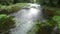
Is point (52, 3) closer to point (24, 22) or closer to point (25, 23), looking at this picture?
point (24, 22)

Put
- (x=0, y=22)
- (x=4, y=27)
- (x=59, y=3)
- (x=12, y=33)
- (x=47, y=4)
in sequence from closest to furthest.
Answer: (x=12, y=33) < (x=4, y=27) < (x=0, y=22) < (x=59, y=3) < (x=47, y=4)

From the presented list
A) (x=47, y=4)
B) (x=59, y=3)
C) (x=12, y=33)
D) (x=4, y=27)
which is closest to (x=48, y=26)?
(x=12, y=33)

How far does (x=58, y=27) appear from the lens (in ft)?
25.7

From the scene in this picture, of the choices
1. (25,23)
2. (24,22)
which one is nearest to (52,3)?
(24,22)

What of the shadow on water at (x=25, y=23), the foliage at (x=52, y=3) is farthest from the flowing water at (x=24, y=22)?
the foliage at (x=52, y=3)

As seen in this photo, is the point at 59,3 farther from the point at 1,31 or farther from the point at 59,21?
the point at 1,31

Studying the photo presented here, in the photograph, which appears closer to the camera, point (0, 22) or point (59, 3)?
point (0, 22)

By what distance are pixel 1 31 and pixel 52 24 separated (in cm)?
322

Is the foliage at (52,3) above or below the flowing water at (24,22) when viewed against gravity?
below

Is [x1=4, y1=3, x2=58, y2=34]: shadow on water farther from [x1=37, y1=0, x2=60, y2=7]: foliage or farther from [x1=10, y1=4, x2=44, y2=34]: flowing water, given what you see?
[x1=37, y1=0, x2=60, y2=7]: foliage

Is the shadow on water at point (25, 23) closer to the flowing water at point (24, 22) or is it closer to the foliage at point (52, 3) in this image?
the flowing water at point (24, 22)

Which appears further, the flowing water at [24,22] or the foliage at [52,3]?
the foliage at [52,3]

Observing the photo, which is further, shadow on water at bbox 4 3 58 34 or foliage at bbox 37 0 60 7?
foliage at bbox 37 0 60 7

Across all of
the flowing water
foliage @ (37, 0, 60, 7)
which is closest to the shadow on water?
the flowing water
